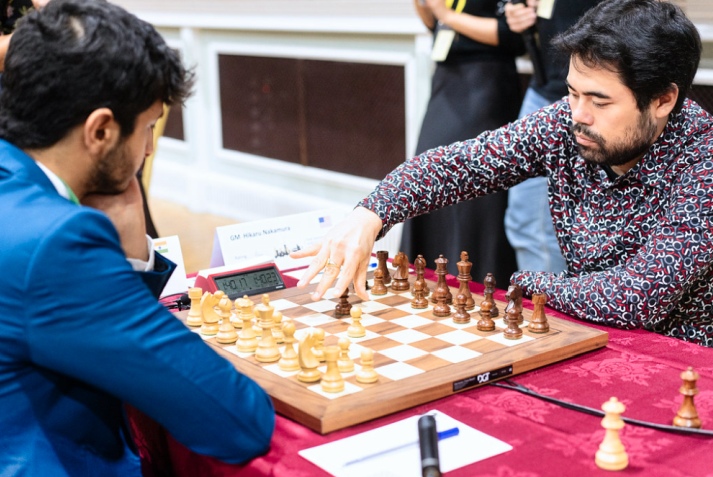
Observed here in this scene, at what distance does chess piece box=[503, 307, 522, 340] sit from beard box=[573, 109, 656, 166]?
50cm

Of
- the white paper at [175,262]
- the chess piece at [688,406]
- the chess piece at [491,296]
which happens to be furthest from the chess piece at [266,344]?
the chess piece at [688,406]

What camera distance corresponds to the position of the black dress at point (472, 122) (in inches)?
140

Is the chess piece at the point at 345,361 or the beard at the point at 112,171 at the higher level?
the beard at the point at 112,171

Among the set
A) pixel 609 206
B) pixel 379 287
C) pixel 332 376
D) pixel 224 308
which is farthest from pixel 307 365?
pixel 609 206

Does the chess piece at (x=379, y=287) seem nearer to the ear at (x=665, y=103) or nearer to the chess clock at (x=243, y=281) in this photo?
Answer: the chess clock at (x=243, y=281)

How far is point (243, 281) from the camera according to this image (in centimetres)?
210

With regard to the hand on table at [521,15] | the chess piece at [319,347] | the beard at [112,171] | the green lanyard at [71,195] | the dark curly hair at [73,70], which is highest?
the hand on table at [521,15]

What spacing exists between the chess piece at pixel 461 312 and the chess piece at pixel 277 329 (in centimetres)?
36

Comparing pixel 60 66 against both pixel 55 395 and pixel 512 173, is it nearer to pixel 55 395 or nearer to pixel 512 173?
pixel 55 395

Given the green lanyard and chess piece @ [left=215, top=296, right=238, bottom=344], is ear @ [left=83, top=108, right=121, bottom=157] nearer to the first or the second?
the green lanyard

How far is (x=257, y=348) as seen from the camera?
1.65 metres

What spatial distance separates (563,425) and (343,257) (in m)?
0.73

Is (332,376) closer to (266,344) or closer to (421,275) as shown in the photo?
(266,344)

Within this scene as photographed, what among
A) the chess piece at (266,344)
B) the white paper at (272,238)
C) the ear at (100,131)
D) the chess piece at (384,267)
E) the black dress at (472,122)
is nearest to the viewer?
the ear at (100,131)
